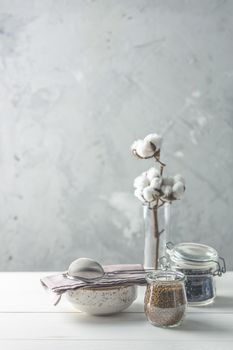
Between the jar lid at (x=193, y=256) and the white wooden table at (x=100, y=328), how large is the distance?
0.32ft

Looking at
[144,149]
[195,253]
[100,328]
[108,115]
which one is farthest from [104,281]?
[108,115]

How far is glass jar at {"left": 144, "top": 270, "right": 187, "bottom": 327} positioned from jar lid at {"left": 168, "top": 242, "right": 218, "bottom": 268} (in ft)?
0.40

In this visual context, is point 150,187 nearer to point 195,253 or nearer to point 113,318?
point 195,253

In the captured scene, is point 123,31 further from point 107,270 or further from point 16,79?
point 107,270

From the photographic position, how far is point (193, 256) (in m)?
1.36

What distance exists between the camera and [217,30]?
1938mm

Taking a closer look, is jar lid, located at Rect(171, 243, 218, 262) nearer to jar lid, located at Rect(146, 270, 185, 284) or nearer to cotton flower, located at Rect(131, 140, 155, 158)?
jar lid, located at Rect(146, 270, 185, 284)

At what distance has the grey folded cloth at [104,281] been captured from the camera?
127cm

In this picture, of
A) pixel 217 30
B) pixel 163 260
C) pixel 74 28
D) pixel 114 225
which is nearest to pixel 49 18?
pixel 74 28

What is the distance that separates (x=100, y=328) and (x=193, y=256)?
0.29 meters

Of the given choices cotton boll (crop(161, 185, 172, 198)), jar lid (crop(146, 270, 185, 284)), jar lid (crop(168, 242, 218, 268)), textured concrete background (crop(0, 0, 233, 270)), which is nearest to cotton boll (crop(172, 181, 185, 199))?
cotton boll (crop(161, 185, 172, 198))

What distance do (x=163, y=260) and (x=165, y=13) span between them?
2.87ft

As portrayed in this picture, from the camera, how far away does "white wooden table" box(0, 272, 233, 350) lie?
3.68 feet

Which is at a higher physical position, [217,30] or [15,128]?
[217,30]
